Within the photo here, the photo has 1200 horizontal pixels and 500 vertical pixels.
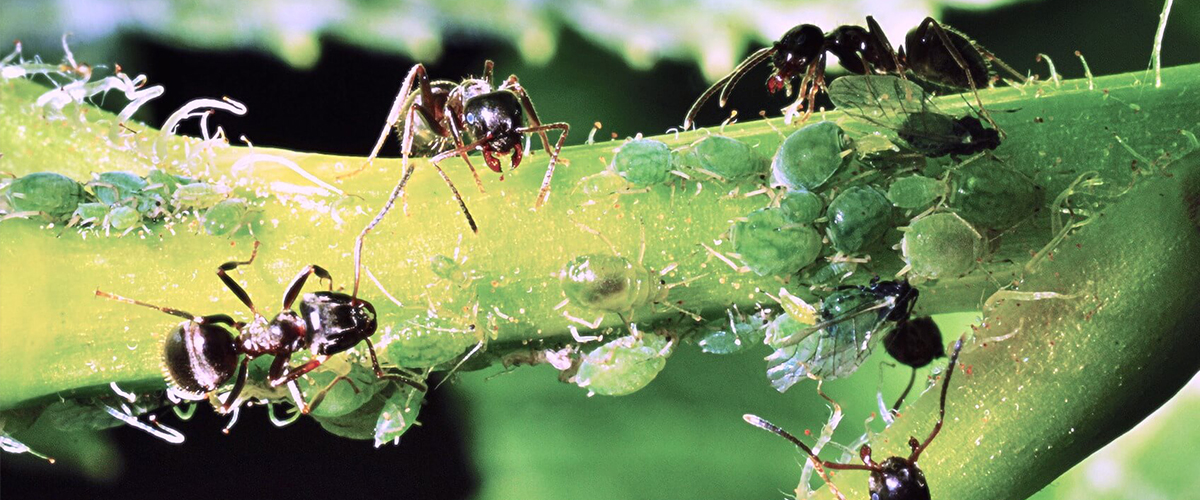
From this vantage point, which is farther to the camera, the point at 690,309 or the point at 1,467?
the point at 1,467

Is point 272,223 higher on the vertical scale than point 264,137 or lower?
higher

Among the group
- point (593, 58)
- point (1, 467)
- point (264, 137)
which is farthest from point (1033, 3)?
point (1, 467)

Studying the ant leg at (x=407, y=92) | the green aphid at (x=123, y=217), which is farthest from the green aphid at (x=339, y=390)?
the ant leg at (x=407, y=92)

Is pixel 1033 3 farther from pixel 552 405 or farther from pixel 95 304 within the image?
pixel 95 304

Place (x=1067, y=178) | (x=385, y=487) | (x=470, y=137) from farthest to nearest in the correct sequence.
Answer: (x=385, y=487) < (x=470, y=137) < (x=1067, y=178)

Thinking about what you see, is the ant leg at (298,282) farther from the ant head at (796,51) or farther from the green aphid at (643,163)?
the ant head at (796,51)

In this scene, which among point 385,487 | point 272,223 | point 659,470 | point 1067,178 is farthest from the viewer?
point 385,487
